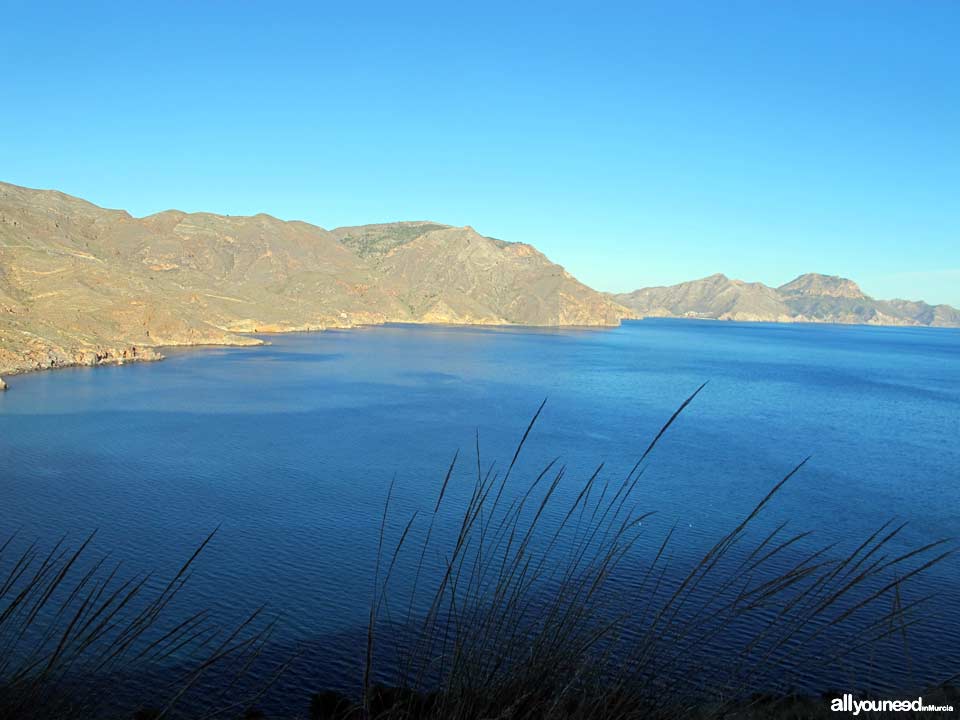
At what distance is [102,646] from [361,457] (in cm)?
1783

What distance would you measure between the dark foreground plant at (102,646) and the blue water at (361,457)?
1164 mm

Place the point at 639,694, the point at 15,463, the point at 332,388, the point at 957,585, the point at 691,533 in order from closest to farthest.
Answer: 1. the point at 639,694
2. the point at 957,585
3. the point at 691,533
4. the point at 15,463
5. the point at 332,388

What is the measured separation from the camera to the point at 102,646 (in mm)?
10406

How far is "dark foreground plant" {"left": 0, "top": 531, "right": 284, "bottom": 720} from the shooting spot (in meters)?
2.14

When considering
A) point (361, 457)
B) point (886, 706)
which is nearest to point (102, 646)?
point (886, 706)

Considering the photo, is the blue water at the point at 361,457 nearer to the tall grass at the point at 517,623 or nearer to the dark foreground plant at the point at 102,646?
the tall grass at the point at 517,623

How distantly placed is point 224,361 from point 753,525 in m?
48.3

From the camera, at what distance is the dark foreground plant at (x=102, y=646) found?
214 centimetres

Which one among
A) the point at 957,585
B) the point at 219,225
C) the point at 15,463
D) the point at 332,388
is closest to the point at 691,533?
the point at 957,585

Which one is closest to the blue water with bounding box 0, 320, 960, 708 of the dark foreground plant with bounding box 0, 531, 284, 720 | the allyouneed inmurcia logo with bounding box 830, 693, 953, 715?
the dark foreground plant with bounding box 0, 531, 284, 720

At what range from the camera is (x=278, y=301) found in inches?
4240

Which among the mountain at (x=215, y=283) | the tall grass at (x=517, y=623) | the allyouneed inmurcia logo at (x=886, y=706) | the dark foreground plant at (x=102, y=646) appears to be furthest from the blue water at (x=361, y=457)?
the mountain at (x=215, y=283)

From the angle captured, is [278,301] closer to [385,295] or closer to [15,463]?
[385,295]

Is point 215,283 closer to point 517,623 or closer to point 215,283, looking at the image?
point 215,283
